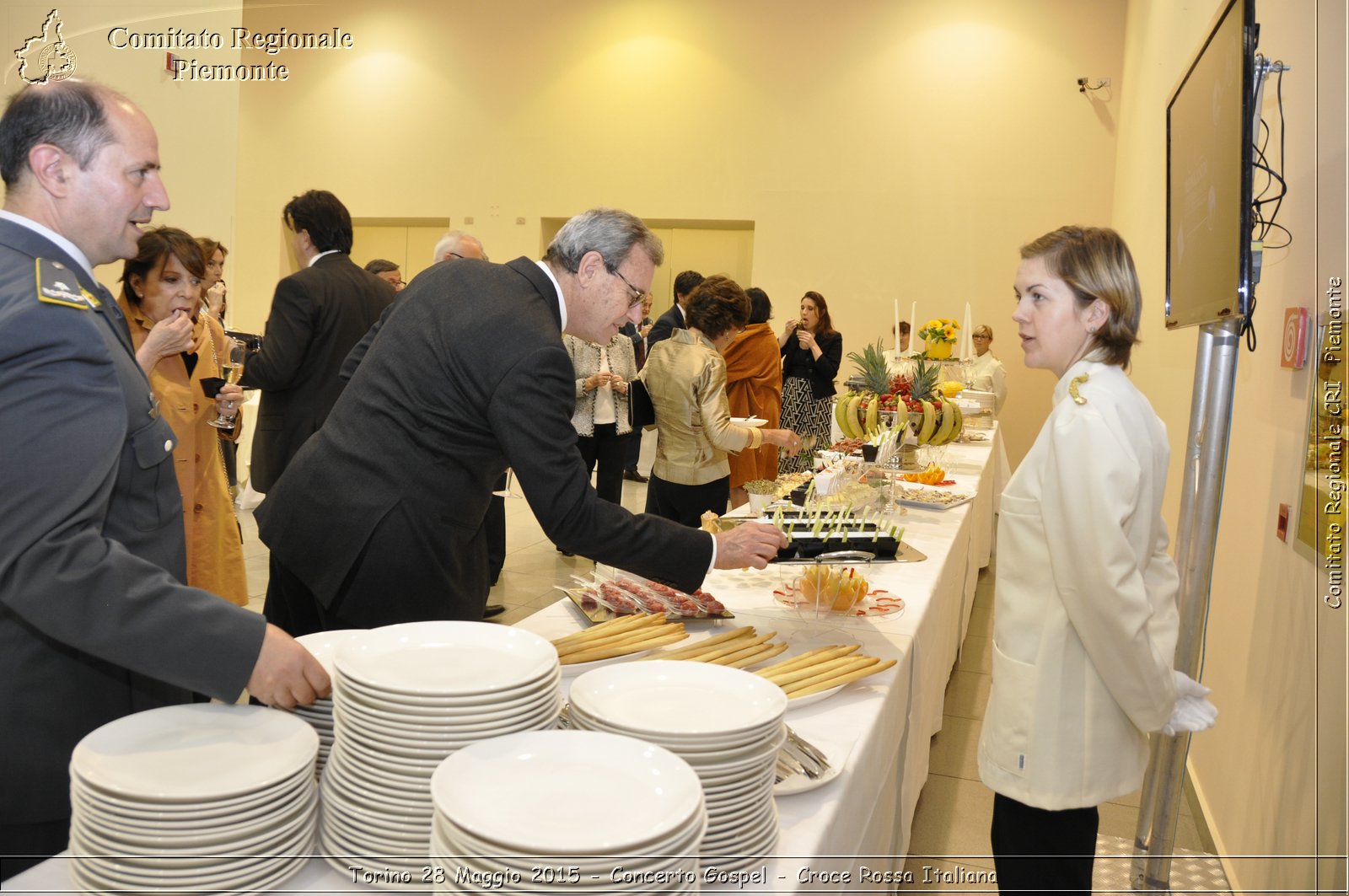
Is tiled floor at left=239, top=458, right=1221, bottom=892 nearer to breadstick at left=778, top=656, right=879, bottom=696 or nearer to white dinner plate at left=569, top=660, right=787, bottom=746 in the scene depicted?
breadstick at left=778, top=656, right=879, bottom=696

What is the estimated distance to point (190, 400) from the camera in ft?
9.43

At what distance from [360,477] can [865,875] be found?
1090mm

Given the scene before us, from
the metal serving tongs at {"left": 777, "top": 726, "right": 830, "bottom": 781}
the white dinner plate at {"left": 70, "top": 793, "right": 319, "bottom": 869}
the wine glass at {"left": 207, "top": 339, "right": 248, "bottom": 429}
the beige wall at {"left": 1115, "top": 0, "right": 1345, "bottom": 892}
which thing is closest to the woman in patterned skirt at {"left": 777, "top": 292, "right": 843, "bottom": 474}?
the beige wall at {"left": 1115, "top": 0, "right": 1345, "bottom": 892}

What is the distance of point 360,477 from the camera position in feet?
5.90

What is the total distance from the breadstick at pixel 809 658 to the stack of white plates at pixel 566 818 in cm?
65

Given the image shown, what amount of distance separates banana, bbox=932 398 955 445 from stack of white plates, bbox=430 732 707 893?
3.24m

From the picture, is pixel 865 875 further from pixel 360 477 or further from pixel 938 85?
pixel 938 85

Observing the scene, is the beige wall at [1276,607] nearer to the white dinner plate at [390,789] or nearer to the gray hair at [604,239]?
the gray hair at [604,239]

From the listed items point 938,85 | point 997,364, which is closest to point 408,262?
point 938,85

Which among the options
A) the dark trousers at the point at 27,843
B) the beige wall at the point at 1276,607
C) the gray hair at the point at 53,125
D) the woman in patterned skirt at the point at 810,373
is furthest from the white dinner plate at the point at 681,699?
the woman in patterned skirt at the point at 810,373

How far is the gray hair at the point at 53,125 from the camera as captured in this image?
1232mm

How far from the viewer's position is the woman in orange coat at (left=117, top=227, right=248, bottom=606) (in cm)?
277

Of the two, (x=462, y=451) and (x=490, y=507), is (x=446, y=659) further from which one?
(x=490, y=507)

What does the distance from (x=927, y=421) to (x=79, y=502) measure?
10.6 ft
